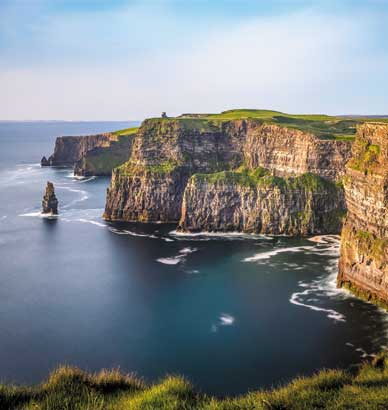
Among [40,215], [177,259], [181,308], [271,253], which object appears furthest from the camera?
[40,215]

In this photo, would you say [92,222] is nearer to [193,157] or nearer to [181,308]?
[193,157]

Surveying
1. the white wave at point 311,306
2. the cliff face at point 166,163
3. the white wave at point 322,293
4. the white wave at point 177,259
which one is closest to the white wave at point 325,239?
the white wave at point 322,293

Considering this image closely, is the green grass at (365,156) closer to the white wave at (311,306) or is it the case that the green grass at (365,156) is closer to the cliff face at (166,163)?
the white wave at (311,306)

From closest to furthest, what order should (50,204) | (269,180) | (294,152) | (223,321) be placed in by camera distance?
1. (223,321)
2. (269,180)
3. (294,152)
4. (50,204)

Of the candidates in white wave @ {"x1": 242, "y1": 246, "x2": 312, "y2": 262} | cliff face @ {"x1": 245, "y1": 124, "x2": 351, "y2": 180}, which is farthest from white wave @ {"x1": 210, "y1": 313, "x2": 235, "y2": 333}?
cliff face @ {"x1": 245, "y1": 124, "x2": 351, "y2": 180}

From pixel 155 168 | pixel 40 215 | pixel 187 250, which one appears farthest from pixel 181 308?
pixel 40 215

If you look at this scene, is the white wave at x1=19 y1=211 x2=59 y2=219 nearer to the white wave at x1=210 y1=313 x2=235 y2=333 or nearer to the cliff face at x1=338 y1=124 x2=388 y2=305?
the white wave at x1=210 y1=313 x2=235 y2=333

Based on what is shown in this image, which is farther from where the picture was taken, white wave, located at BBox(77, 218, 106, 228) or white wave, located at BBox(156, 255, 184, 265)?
white wave, located at BBox(77, 218, 106, 228)
